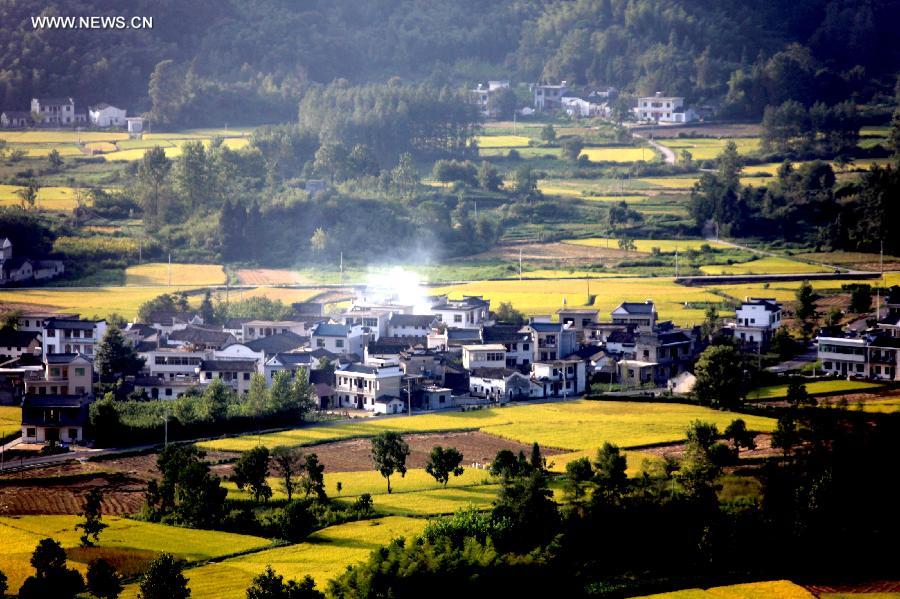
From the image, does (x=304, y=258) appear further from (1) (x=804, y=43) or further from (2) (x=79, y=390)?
(1) (x=804, y=43)

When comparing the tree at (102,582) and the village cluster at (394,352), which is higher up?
the village cluster at (394,352)

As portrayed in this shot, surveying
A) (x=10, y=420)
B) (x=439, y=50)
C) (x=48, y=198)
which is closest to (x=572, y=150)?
(x=48, y=198)

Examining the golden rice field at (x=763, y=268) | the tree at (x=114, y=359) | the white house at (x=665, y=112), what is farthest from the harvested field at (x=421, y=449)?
the white house at (x=665, y=112)

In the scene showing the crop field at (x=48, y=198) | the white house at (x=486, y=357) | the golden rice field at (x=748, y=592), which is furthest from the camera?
the crop field at (x=48, y=198)

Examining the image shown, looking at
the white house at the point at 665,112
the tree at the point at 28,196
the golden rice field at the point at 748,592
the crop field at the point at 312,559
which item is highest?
the white house at the point at 665,112

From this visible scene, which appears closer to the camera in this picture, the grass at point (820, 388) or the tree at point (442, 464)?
the tree at point (442, 464)

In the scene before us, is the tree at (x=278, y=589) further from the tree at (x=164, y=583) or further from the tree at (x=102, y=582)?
the tree at (x=102, y=582)

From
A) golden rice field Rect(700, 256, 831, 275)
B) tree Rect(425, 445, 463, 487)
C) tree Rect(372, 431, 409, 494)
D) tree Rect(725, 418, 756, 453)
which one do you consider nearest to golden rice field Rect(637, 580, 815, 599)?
tree Rect(425, 445, 463, 487)

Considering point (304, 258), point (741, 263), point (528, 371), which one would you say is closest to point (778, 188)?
point (741, 263)

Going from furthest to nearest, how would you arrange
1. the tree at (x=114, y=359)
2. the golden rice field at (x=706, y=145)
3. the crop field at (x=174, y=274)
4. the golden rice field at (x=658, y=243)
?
1. the golden rice field at (x=706, y=145)
2. the golden rice field at (x=658, y=243)
3. the crop field at (x=174, y=274)
4. the tree at (x=114, y=359)
